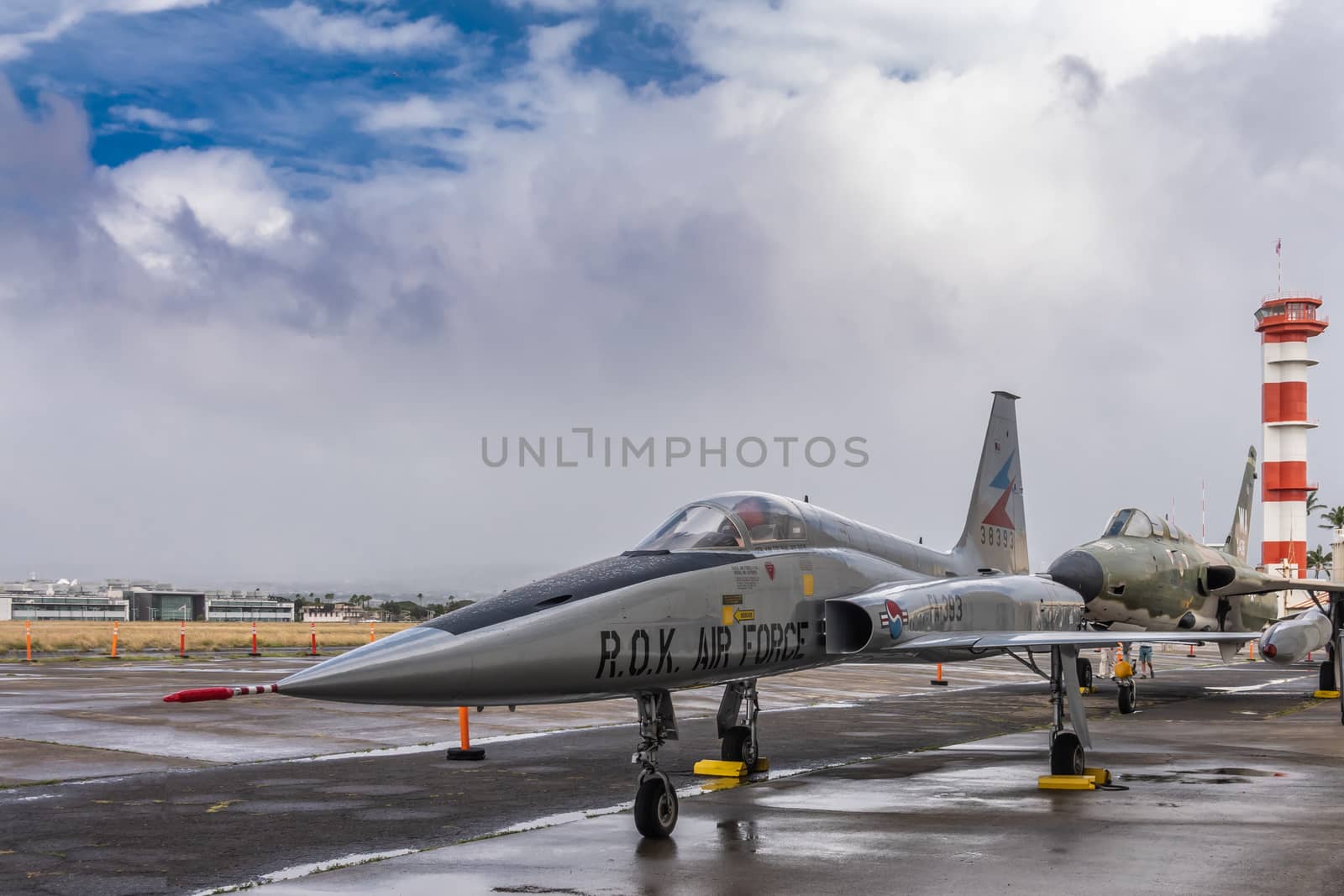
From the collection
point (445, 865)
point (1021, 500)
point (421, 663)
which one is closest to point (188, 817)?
point (445, 865)

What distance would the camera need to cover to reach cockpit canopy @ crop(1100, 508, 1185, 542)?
21.5 m

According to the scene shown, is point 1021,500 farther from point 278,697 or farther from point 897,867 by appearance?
point 278,697

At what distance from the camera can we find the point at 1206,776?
12445mm

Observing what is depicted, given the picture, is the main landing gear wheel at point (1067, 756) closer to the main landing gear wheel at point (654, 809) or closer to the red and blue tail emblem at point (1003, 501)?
the main landing gear wheel at point (654, 809)

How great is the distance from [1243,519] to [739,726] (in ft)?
66.3

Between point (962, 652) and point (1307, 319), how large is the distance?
62.5m

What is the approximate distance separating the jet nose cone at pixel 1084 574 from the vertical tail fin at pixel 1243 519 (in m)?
9.02

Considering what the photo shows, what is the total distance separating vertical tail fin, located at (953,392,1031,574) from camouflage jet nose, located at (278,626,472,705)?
10.1 meters

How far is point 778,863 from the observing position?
8.11m

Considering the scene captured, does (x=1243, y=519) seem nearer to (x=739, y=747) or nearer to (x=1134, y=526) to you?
(x=1134, y=526)

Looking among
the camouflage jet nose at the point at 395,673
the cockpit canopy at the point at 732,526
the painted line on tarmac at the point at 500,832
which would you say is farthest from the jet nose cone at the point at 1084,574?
the camouflage jet nose at the point at 395,673

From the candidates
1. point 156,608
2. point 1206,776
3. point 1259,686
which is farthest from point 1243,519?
point 156,608

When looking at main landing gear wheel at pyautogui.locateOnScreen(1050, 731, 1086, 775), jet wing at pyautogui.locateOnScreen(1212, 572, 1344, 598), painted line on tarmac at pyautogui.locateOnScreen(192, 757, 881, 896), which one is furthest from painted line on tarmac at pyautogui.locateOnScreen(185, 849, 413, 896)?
jet wing at pyautogui.locateOnScreen(1212, 572, 1344, 598)

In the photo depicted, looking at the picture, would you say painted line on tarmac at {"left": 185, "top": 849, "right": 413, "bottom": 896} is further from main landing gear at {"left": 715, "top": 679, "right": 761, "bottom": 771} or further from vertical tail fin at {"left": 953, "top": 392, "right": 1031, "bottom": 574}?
vertical tail fin at {"left": 953, "top": 392, "right": 1031, "bottom": 574}
